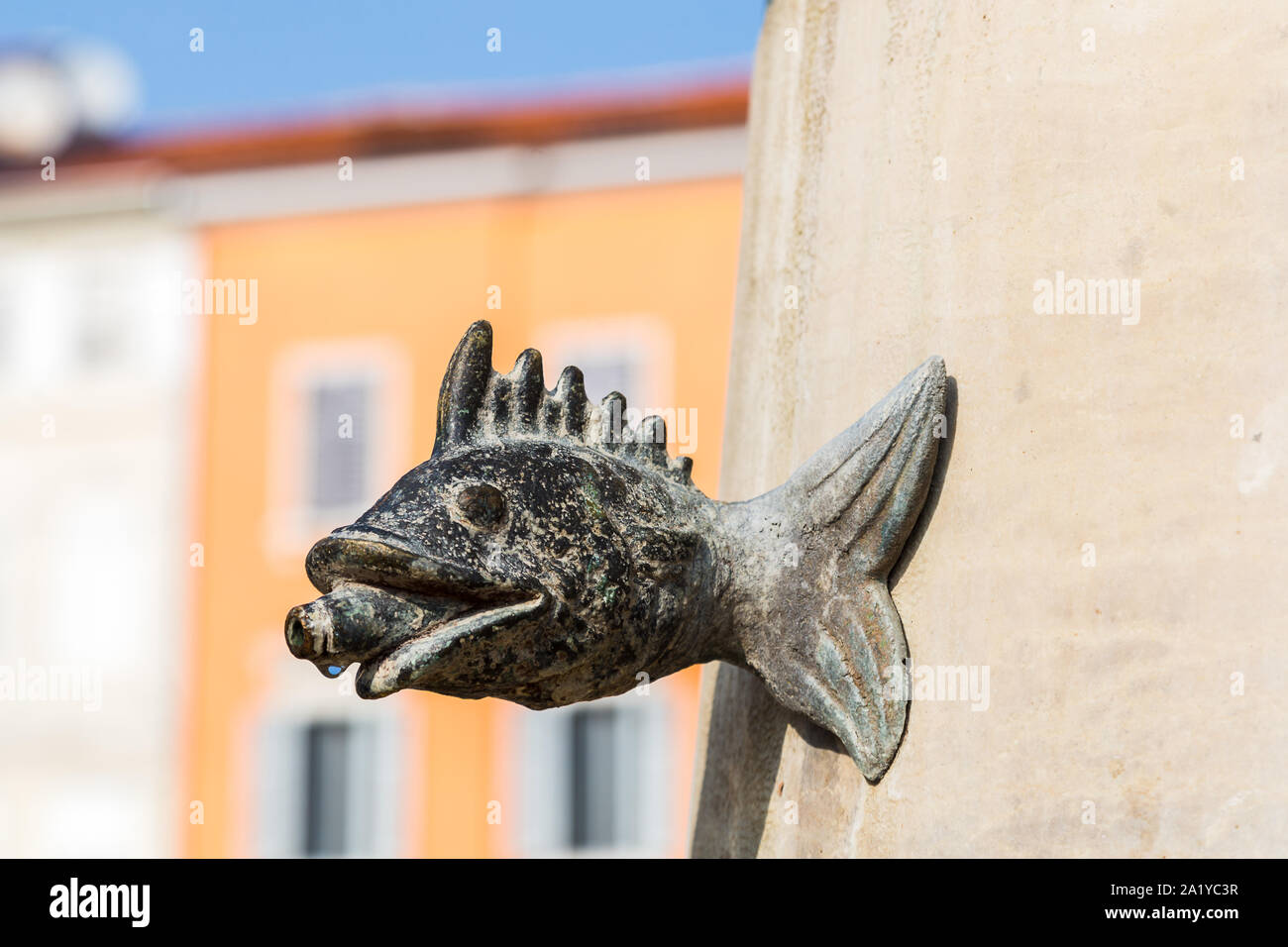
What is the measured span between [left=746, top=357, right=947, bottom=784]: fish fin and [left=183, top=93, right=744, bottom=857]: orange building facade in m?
13.0

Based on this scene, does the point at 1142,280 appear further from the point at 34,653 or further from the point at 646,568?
the point at 34,653

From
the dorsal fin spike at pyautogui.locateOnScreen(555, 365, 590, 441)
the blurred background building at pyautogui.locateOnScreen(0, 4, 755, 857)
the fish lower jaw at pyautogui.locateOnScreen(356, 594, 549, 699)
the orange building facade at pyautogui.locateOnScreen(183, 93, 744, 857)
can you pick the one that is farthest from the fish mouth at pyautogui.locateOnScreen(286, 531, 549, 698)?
the blurred background building at pyautogui.locateOnScreen(0, 4, 755, 857)

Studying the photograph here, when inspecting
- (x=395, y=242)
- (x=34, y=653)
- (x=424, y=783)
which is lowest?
(x=424, y=783)

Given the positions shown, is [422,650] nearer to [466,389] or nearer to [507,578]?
[507,578]

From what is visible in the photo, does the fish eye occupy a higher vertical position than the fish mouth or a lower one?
higher

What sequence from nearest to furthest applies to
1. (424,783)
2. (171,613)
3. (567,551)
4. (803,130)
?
(567,551) < (803,130) < (424,783) < (171,613)

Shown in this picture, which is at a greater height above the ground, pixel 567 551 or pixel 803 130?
pixel 803 130

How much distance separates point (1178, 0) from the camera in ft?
8.45

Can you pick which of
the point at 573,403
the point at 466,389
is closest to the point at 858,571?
the point at 573,403

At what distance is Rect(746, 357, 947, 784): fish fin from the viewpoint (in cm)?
254

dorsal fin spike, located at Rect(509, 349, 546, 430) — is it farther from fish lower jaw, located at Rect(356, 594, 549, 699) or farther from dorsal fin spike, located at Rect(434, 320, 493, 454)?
fish lower jaw, located at Rect(356, 594, 549, 699)
